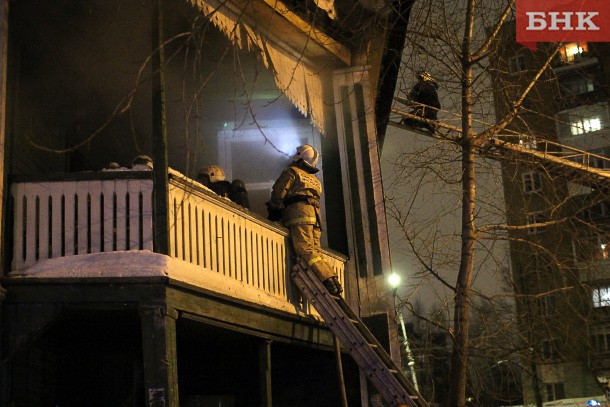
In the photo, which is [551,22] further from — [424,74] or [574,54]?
[574,54]

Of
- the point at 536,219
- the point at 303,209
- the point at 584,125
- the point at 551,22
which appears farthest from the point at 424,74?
the point at 584,125

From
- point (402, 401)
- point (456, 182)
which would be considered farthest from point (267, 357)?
point (456, 182)

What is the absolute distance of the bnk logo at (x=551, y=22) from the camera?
11.0 m

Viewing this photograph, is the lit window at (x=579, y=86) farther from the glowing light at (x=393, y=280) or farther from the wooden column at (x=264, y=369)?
the wooden column at (x=264, y=369)

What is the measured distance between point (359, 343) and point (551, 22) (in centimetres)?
475

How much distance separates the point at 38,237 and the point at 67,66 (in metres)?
3.88

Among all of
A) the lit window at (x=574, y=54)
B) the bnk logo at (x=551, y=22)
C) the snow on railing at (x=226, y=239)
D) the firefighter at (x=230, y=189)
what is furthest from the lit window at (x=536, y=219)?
the firefighter at (x=230, y=189)

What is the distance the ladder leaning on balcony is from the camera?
32.7 ft

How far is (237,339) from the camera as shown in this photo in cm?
1113

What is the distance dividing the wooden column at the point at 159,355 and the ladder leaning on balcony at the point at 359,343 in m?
2.48

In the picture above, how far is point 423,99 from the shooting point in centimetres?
1457

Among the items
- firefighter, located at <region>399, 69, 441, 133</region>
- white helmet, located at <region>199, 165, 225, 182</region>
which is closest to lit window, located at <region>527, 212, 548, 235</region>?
firefighter, located at <region>399, 69, 441, 133</region>

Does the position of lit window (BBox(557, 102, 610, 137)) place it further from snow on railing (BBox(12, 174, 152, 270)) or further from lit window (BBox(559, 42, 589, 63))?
snow on railing (BBox(12, 174, 152, 270))

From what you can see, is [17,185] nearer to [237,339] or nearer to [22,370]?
[22,370]
